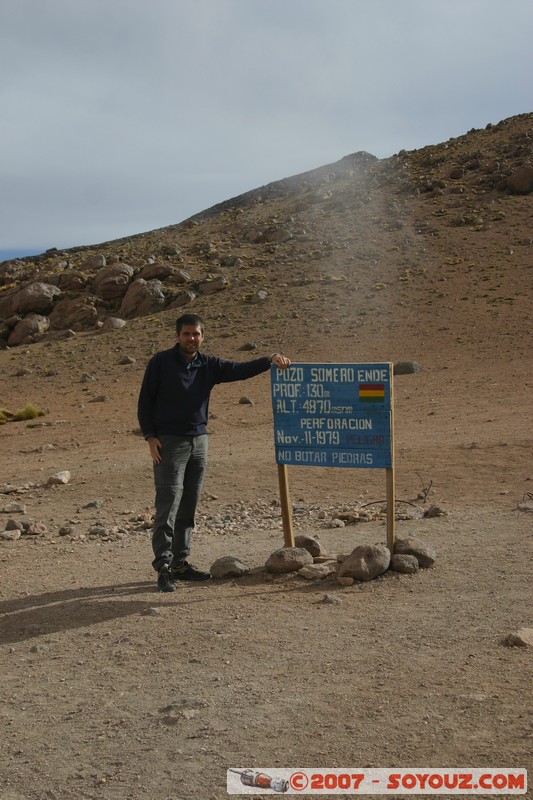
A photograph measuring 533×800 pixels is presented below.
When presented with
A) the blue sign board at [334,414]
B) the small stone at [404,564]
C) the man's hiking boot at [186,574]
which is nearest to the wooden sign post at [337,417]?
the blue sign board at [334,414]

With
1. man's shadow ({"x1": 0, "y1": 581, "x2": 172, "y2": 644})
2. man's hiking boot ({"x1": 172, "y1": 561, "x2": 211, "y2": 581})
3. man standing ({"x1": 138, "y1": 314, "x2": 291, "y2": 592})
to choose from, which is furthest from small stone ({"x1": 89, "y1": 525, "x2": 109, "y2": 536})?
man standing ({"x1": 138, "y1": 314, "x2": 291, "y2": 592})

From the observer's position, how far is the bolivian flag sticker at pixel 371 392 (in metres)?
6.64

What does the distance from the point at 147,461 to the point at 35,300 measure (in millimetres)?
26679

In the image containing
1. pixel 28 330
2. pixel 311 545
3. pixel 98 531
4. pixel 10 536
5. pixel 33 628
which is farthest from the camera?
pixel 28 330

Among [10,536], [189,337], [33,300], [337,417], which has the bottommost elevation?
[10,536]

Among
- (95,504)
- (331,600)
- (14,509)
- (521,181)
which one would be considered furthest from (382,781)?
(521,181)

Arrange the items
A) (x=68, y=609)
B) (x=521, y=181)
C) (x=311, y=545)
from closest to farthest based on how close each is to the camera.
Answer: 1. (x=68, y=609)
2. (x=311, y=545)
3. (x=521, y=181)

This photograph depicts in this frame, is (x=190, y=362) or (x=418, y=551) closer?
(x=190, y=362)

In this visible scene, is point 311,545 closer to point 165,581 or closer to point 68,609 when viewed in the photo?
point 165,581

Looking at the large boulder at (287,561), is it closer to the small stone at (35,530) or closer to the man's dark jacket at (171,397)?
the man's dark jacket at (171,397)

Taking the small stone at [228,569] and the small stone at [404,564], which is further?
the small stone at [228,569]

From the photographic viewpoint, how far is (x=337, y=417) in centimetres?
678

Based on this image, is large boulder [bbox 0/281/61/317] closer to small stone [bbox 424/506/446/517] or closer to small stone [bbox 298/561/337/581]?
small stone [bbox 424/506/446/517]

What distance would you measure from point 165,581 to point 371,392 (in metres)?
1.99
